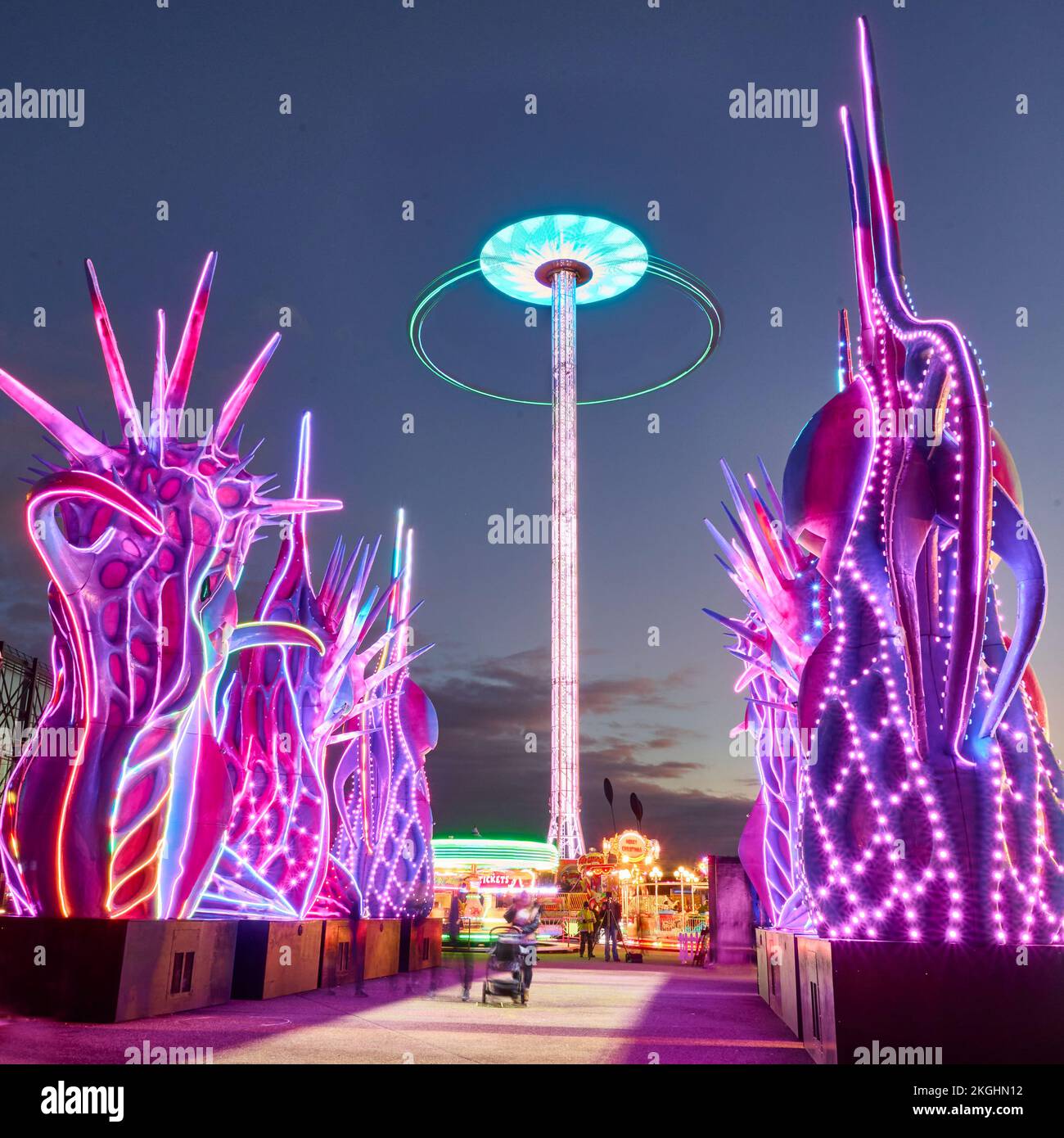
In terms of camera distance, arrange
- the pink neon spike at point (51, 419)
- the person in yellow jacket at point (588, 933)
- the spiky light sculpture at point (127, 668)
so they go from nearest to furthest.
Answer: the spiky light sculpture at point (127, 668) → the pink neon spike at point (51, 419) → the person in yellow jacket at point (588, 933)

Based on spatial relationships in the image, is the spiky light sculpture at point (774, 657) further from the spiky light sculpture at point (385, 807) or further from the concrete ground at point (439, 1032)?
the spiky light sculpture at point (385, 807)

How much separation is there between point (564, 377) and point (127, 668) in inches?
1441

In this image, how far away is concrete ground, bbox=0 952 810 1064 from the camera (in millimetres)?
7406

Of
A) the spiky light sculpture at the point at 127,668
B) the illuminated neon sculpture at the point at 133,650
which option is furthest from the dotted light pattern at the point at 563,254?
the spiky light sculpture at the point at 127,668

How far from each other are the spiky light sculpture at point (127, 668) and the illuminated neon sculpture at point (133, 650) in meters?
0.02

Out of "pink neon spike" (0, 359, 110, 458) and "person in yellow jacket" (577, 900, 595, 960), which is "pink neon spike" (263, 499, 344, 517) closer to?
"pink neon spike" (0, 359, 110, 458)

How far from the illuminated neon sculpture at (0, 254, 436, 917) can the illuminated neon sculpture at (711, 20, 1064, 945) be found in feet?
21.6

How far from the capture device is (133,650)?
1038 centimetres

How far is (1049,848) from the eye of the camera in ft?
24.5

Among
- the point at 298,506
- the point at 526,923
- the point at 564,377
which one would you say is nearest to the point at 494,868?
the point at 564,377

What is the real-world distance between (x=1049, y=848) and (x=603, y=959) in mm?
19353

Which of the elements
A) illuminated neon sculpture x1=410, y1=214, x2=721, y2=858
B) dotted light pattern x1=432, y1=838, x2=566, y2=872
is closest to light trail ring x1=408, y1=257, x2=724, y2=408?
illuminated neon sculpture x1=410, y1=214, x2=721, y2=858

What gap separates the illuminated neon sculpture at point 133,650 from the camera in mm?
9711
